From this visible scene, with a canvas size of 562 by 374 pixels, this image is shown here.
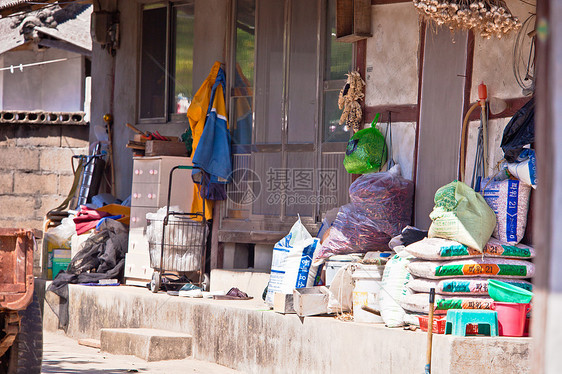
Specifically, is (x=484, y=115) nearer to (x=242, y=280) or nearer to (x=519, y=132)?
(x=519, y=132)

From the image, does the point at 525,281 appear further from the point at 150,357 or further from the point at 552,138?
the point at 552,138

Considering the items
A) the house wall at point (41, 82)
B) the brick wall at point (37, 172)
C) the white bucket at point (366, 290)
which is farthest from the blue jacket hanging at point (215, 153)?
the house wall at point (41, 82)

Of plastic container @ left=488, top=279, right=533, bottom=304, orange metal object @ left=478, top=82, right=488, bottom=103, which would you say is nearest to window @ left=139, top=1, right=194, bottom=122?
orange metal object @ left=478, top=82, right=488, bottom=103

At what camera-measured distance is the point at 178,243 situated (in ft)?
31.1

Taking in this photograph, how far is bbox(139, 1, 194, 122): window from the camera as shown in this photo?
36.0ft

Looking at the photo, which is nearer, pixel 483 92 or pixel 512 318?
pixel 512 318

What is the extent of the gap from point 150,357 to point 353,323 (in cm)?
250

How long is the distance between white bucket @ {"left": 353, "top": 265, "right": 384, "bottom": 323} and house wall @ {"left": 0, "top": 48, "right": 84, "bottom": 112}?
13865 mm

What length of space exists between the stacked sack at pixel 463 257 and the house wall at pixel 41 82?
47.8 ft

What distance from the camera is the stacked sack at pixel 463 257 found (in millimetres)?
5922

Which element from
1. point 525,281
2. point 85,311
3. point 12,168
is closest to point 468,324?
point 525,281

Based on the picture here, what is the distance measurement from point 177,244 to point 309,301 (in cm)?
283

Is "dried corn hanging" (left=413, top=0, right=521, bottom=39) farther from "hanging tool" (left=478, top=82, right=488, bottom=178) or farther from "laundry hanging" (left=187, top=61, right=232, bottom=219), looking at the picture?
"laundry hanging" (left=187, top=61, right=232, bottom=219)
